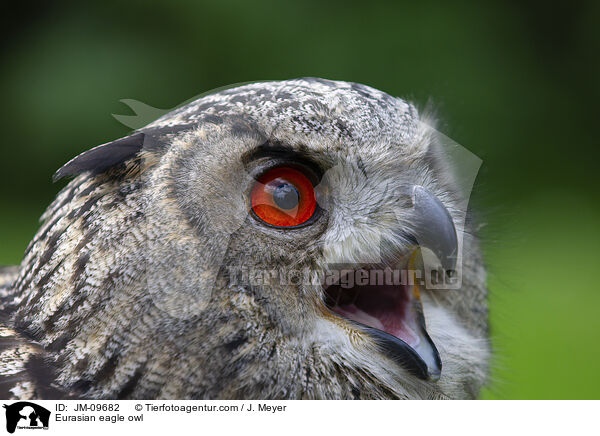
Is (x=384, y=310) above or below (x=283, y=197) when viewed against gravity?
below

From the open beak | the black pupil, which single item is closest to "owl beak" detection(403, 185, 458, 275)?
the open beak

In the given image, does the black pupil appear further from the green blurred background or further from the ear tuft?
the green blurred background

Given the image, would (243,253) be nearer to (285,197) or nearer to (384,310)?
(285,197)

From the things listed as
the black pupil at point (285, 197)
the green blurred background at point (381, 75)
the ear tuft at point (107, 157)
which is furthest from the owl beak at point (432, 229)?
the green blurred background at point (381, 75)
